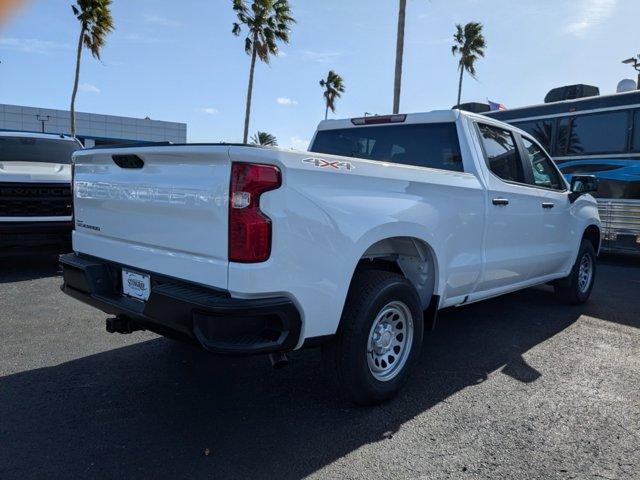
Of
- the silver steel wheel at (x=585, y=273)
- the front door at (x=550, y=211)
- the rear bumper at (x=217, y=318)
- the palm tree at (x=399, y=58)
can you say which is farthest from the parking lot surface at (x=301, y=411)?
the palm tree at (x=399, y=58)

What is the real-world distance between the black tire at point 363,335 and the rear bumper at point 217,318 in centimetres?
41

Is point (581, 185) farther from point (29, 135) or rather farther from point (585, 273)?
point (29, 135)

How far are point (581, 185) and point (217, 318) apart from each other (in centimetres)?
464

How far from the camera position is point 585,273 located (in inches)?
246

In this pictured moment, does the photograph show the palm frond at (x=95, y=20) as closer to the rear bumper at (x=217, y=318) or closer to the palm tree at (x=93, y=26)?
the palm tree at (x=93, y=26)

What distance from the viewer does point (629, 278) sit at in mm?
8234

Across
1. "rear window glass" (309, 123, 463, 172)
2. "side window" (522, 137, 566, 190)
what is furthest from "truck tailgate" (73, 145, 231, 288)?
"side window" (522, 137, 566, 190)

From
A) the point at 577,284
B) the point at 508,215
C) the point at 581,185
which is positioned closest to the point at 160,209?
the point at 508,215

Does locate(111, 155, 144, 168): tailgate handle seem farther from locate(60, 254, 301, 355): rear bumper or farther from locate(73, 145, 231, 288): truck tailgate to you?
locate(60, 254, 301, 355): rear bumper

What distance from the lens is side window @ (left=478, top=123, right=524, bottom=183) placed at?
4.34 metres

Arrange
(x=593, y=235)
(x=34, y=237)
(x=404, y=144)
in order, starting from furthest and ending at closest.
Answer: (x=34, y=237)
(x=593, y=235)
(x=404, y=144)

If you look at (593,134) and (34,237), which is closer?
(34,237)

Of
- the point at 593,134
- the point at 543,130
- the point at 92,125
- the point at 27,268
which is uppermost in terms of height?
the point at 92,125

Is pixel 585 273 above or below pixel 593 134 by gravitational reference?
below
